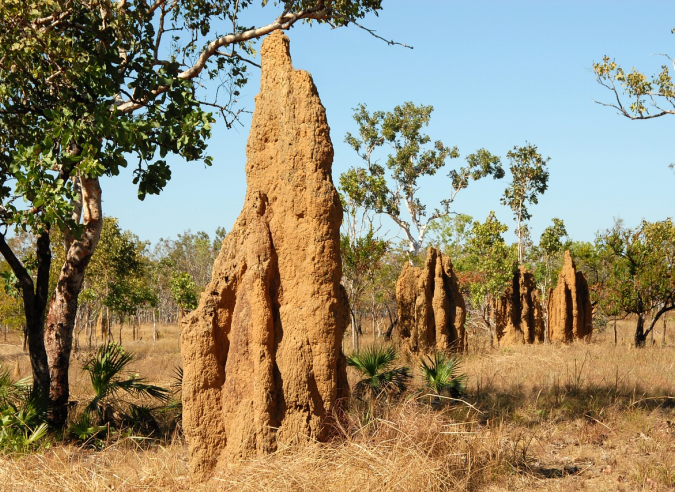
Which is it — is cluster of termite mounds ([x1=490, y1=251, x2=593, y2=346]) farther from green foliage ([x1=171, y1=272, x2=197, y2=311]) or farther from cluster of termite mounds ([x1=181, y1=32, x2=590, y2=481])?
cluster of termite mounds ([x1=181, y1=32, x2=590, y2=481])

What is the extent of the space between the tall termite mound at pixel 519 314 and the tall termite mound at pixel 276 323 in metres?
16.1

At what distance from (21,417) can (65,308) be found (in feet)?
5.54

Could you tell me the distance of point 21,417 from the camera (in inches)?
323

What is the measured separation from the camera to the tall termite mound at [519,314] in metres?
21.4

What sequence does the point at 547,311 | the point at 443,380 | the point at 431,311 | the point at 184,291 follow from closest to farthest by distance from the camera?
the point at 443,380
the point at 431,311
the point at 547,311
the point at 184,291

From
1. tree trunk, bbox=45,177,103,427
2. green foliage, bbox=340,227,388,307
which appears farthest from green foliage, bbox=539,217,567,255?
tree trunk, bbox=45,177,103,427

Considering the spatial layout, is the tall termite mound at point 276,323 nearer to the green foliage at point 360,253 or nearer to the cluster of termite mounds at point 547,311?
the green foliage at point 360,253

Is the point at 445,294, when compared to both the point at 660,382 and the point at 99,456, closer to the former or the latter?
the point at 660,382

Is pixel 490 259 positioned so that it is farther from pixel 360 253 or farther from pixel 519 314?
pixel 360 253

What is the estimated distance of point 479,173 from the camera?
117 ft

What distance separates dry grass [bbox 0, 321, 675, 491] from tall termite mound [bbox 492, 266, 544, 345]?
10699 millimetres

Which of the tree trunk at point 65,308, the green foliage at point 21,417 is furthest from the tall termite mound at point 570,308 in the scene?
the green foliage at point 21,417

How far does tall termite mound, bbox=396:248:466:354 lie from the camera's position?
55.0ft

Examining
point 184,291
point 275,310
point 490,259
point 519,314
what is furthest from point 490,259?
point 275,310
